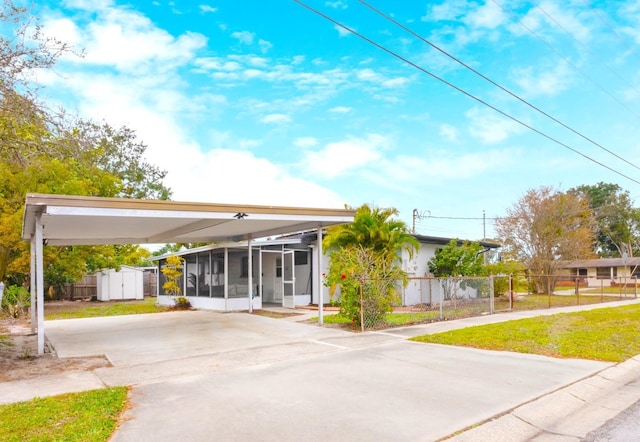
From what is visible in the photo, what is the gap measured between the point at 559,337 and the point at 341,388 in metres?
6.27

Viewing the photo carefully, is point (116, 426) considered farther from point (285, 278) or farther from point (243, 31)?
point (285, 278)

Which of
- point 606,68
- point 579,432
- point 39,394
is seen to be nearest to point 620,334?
point 579,432

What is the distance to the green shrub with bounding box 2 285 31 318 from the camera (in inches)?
682

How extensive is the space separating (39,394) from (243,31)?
25.0 feet

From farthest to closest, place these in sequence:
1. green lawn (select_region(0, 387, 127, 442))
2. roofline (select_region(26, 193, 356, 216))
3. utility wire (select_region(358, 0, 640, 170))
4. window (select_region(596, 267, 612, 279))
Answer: window (select_region(596, 267, 612, 279))
utility wire (select_region(358, 0, 640, 170))
roofline (select_region(26, 193, 356, 216))
green lawn (select_region(0, 387, 127, 442))

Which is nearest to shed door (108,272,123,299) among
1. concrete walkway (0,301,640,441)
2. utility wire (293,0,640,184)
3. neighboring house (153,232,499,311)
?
neighboring house (153,232,499,311)

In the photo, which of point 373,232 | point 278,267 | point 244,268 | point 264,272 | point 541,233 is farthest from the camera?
point 541,233

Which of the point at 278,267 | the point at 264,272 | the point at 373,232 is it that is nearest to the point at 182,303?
the point at 264,272

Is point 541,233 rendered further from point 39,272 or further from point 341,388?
point 39,272

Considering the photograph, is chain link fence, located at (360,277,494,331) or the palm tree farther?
the palm tree

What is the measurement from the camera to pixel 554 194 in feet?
87.3

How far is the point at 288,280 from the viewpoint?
18.4m

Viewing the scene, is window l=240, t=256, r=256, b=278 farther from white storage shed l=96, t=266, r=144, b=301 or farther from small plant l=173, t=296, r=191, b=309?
white storage shed l=96, t=266, r=144, b=301

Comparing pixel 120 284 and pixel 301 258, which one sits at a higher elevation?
pixel 301 258
